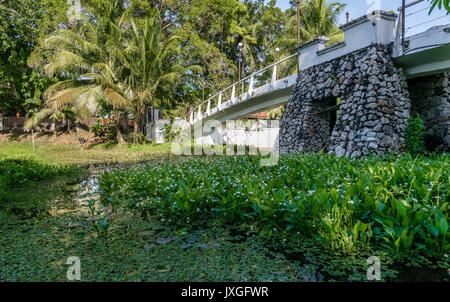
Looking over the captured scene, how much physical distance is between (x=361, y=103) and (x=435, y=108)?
182 cm

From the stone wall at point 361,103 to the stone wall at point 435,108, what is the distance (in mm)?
704

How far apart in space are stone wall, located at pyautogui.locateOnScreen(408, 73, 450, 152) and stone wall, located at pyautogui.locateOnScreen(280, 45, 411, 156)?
0.70 meters

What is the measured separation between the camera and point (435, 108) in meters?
7.47

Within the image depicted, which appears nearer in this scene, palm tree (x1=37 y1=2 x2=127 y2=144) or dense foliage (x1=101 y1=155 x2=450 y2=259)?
dense foliage (x1=101 y1=155 x2=450 y2=259)

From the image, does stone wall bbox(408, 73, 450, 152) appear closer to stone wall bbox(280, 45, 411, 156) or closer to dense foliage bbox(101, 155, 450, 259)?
stone wall bbox(280, 45, 411, 156)

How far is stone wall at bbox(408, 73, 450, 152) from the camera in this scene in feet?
23.8

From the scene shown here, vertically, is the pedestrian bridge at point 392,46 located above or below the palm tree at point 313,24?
below

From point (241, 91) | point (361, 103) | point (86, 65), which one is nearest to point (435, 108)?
point (361, 103)

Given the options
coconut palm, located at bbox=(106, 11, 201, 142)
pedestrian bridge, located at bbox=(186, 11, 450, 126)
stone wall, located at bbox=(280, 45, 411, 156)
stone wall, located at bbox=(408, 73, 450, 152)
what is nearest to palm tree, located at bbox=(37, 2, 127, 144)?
coconut palm, located at bbox=(106, 11, 201, 142)

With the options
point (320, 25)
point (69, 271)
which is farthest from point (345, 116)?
point (320, 25)

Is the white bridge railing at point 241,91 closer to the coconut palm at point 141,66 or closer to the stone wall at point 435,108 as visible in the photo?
the coconut palm at point 141,66

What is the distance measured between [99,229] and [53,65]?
1455cm

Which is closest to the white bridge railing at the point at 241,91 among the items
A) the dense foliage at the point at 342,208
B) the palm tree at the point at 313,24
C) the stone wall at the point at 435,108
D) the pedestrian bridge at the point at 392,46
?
the pedestrian bridge at the point at 392,46

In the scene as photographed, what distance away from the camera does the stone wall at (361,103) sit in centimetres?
711
